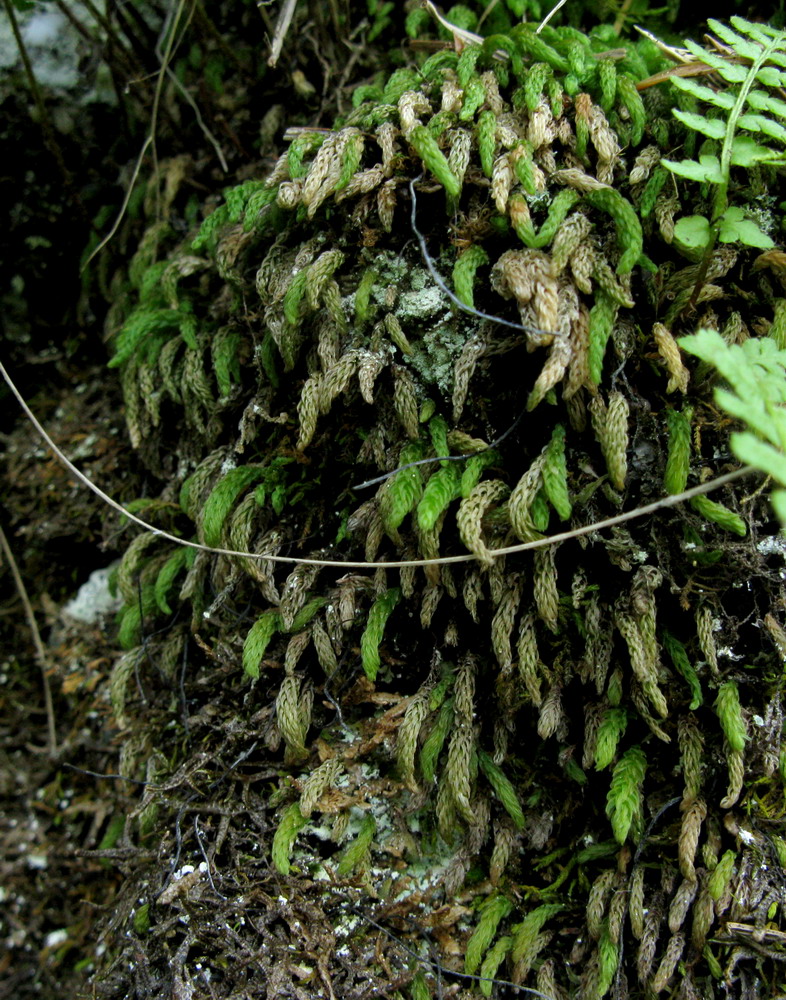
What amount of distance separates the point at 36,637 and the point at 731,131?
9.35 ft

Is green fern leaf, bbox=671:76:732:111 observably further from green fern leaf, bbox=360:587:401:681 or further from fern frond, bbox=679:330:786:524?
green fern leaf, bbox=360:587:401:681

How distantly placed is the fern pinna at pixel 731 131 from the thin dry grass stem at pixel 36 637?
2.62 m

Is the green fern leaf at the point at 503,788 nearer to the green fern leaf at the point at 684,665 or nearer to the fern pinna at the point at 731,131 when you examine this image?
the green fern leaf at the point at 684,665

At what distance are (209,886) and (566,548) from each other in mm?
1302

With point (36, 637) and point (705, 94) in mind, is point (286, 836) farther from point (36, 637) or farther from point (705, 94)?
point (705, 94)

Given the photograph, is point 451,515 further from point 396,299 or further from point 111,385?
point 111,385

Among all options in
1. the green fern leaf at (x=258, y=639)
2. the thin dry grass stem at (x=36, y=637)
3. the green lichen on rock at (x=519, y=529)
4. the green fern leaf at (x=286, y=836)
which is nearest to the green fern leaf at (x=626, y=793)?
the green lichen on rock at (x=519, y=529)

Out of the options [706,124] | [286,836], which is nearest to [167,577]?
[286,836]

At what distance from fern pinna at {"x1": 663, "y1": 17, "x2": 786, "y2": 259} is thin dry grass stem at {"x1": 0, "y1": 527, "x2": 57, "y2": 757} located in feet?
8.60

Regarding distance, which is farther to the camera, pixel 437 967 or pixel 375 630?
pixel 375 630

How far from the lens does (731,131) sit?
1768 mm

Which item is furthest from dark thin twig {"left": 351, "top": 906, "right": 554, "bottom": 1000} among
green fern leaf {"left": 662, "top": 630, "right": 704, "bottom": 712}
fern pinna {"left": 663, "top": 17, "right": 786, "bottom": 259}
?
fern pinna {"left": 663, "top": 17, "right": 786, "bottom": 259}

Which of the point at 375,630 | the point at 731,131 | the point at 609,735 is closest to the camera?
the point at 731,131

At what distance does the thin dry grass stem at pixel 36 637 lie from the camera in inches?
108
